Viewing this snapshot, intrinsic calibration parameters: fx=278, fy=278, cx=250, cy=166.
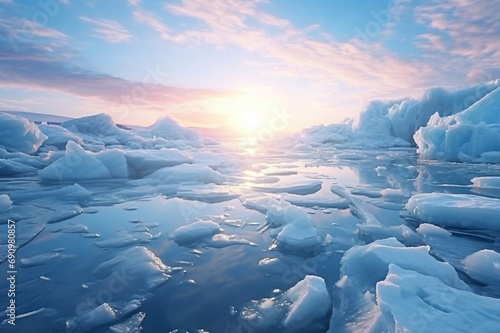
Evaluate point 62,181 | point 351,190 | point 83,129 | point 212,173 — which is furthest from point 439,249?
point 83,129

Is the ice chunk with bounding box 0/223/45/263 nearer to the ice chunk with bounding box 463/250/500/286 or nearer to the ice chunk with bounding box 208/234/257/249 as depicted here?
the ice chunk with bounding box 208/234/257/249

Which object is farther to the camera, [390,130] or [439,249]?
[390,130]

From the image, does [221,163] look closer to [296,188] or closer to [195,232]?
[296,188]

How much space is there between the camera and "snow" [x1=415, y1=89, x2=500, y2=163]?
14.1 metres

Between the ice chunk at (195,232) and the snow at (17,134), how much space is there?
1282 cm

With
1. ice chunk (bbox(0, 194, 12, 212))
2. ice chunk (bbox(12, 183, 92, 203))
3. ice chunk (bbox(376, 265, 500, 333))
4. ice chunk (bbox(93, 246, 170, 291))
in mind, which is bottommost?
ice chunk (bbox(12, 183, 92, 203))

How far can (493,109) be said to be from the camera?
14.6m

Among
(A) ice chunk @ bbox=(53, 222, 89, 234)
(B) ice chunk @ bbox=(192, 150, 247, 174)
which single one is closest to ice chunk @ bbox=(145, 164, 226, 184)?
(B) ice chunk @ bbox=(192, 150, 247, 174)

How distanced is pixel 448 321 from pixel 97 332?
2.61 metres

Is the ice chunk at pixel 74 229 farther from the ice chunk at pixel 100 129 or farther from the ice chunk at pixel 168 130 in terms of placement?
the ice chunk at pixel 168 130

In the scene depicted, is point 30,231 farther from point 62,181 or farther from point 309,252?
point 62,181

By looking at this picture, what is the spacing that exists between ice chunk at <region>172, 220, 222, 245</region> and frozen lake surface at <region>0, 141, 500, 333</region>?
2 cm

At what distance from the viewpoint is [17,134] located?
12.9 metres

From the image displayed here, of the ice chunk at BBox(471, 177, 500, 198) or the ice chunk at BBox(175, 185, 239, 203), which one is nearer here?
the ice chunk at BBox(175, 185, 239, 203)
